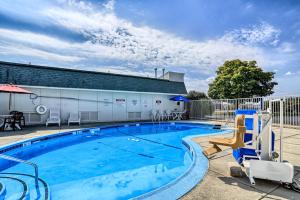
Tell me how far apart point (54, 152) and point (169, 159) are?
4.11 metres

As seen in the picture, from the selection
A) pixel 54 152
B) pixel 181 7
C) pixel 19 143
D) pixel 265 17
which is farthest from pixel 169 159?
pixel 265 17

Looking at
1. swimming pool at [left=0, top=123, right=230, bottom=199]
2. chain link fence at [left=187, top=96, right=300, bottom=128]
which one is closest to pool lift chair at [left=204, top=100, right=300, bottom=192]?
swimming pool at [left=0, top=123, right=230, bottom=199]

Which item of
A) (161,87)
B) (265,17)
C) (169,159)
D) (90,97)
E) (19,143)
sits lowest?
(169,159)

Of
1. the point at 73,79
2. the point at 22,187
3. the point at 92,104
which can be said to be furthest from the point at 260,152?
the point at 73,79

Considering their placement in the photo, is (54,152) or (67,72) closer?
(54,152)

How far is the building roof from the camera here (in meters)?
10.4

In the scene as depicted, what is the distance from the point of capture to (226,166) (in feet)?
12.1

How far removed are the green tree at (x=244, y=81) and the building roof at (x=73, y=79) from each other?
6.29 metres

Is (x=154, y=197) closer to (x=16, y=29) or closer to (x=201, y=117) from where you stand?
(x=16, y=29)

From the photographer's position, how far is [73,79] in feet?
40.5

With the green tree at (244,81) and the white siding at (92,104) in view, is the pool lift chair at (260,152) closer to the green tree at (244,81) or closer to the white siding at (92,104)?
the white siding at (92,104)

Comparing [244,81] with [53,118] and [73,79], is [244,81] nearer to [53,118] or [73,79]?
[73,79]

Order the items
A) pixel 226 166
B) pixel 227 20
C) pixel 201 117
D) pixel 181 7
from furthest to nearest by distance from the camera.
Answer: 1. pixel 201 117
2. pixel 227 20
3. pixel 181 7
4. pixel 226 166

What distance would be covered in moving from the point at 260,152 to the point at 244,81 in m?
17.1
